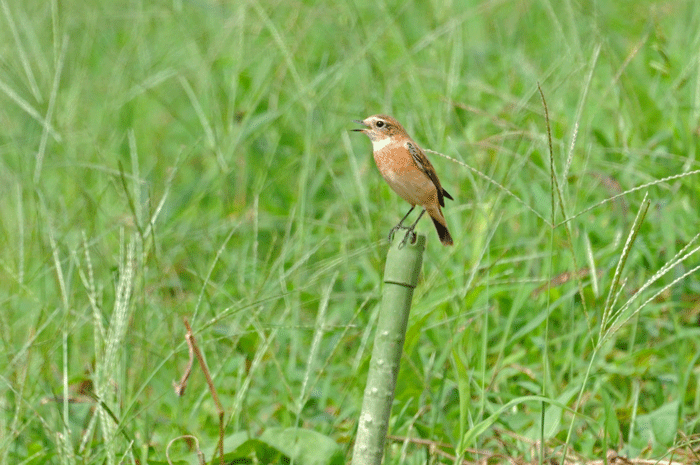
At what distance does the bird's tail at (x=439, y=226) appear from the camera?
7.85 ft

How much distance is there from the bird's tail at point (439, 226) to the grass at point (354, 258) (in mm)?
205

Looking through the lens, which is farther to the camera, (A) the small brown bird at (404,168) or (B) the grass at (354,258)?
(B) the grass at (354,258)

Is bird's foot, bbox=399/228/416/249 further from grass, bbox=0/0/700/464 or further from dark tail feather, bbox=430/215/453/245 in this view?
dark tail feather, bbox=430/215/453/245

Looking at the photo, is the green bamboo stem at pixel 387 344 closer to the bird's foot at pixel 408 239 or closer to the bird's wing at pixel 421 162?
the bird's foot at pixel 408 239

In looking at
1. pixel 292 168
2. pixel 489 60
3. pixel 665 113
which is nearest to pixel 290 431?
pixel 292 168

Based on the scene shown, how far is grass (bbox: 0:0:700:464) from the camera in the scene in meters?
2.42

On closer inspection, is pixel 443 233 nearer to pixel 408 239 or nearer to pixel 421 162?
pixel 421 162

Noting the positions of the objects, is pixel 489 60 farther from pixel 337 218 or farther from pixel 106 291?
pixel 106 291

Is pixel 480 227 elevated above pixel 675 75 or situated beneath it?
situated beneath

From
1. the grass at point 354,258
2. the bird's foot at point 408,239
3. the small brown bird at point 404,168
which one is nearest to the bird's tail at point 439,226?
the small brown bird at point 404,168

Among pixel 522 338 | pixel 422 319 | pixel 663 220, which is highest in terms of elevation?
pixel 663 220

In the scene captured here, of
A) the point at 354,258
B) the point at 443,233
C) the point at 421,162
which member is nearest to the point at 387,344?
the point at 421,162

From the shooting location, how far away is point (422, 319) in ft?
8.59

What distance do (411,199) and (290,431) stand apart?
74 cm
